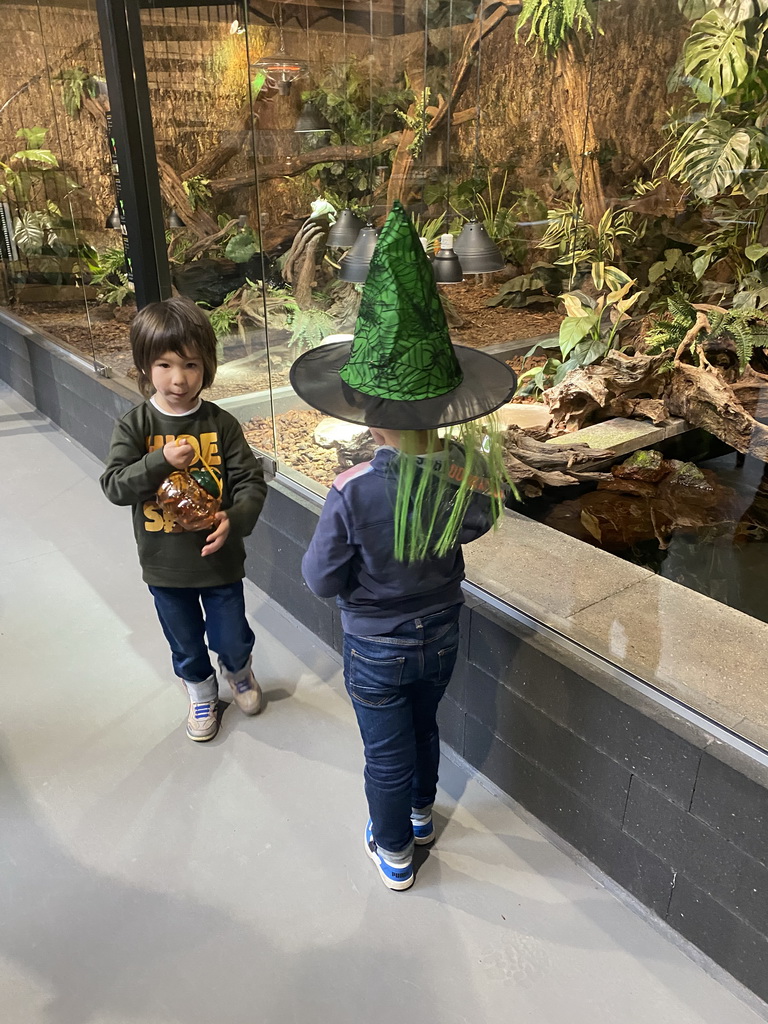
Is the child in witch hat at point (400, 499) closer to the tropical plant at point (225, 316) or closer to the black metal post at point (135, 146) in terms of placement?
the tropical plant at point (225, 316)

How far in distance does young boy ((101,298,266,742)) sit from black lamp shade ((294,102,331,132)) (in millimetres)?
1667

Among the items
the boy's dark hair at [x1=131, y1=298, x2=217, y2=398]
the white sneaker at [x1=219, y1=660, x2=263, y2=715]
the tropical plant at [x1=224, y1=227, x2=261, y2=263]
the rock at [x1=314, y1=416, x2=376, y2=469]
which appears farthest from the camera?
the tropical plant at [x1=224, y1=227, x2=261, y2=263]

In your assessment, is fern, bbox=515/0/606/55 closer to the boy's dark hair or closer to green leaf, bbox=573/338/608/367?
green leaf, bbox=573/338/608/367

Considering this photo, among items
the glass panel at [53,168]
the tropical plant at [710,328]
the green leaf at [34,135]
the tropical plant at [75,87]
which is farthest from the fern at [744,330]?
the green leaf at [34,135]

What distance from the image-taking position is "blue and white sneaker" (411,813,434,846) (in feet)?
5.39

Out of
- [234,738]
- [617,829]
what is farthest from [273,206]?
[617,829]

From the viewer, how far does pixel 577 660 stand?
155 centimetres

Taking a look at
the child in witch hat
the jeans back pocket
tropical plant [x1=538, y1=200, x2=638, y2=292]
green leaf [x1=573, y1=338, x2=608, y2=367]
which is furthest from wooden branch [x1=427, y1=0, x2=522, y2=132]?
the jeans back pocket

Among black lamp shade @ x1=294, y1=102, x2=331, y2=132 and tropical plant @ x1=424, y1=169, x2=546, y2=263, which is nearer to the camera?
black lamp shade @ x1=294, y1=102, x2=331, y2=132

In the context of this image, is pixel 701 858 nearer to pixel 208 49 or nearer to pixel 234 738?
pixel 234 738

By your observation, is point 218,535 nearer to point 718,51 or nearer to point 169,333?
point 169,333

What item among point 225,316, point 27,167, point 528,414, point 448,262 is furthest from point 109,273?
point 528,414

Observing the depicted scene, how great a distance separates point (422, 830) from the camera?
165cm

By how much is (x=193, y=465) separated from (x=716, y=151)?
2286 mm
